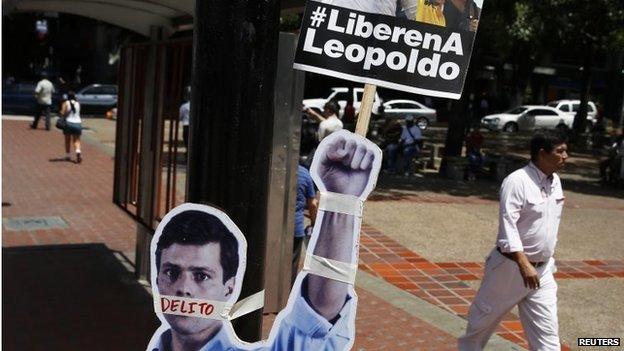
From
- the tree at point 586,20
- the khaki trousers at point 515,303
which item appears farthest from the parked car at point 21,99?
the khaki trousers at point 515,303

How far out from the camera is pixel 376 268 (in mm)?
8273

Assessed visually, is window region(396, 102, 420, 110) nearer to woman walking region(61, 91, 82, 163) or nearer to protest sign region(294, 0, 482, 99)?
woman walking region(61, 91, 82, 163)

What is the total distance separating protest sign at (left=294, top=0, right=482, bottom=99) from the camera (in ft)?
9.56

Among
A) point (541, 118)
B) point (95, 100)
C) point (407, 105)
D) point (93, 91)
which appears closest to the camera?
point (95, 100)

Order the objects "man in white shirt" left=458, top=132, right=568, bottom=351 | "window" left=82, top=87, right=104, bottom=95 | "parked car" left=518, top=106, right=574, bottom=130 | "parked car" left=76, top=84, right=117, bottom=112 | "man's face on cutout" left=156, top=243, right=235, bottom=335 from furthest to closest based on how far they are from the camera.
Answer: "parked car" left=518, top=106, right=574, bottom=130 → "window" left=82, top=87, right=104, bottom=95 → "parked car" left=76, top=84, right=117, bottom=112 → "man in white shirt" left=458, top=132, right=568, bottom=351 → "man's face on cutout" left=156, top=243, right=235, bottom=335

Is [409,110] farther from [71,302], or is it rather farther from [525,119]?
[71,302]

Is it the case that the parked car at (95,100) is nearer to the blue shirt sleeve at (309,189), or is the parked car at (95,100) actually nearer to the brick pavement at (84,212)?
the brick pavement at (84,212)

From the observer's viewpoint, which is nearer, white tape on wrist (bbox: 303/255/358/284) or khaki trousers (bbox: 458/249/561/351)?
white tape on wrist (bbox: 303/255/358/284)

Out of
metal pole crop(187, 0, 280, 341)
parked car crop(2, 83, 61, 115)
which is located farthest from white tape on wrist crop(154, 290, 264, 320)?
parked car crop(2, 83, 61, 115)

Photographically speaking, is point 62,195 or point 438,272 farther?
point 62,195

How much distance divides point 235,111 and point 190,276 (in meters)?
0.61

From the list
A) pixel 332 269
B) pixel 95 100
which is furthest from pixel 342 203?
pixel 95 100

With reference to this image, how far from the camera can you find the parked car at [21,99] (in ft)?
98.1

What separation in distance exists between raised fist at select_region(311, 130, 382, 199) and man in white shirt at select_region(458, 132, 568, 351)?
2.07m
